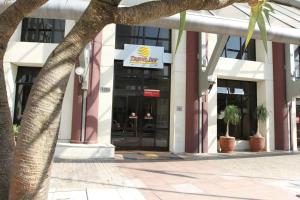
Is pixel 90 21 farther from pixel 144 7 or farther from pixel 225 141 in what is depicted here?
pixel 225 141

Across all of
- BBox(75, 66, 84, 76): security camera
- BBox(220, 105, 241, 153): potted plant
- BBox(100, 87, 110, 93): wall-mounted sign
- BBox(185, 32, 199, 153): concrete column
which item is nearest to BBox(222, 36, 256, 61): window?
BBox(185, 32, 199, 153): concrete column

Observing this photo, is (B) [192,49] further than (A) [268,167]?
Yes

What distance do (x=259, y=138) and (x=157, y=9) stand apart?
12.7 meters

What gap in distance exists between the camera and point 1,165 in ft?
9.16

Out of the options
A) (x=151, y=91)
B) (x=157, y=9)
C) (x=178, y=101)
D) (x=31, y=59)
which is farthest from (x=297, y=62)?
(x=157, y=9)

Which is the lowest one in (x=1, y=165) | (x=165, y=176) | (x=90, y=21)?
(x=165, y=176)

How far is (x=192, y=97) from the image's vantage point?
13078 millimetres

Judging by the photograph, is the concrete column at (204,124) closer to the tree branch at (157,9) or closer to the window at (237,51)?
Result: the window at (237,51)

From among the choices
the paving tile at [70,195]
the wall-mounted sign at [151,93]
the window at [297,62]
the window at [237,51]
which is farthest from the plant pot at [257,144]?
the paving tile at [70,195]

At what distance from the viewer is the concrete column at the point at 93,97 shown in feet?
39.5

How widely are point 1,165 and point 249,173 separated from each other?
728 cm

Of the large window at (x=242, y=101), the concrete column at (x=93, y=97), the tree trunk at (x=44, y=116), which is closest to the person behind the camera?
the tree trunk at (x=44, y=116)

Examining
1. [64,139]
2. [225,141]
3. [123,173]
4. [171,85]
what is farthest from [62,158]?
[225,141]

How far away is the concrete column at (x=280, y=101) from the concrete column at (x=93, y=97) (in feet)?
28.0
